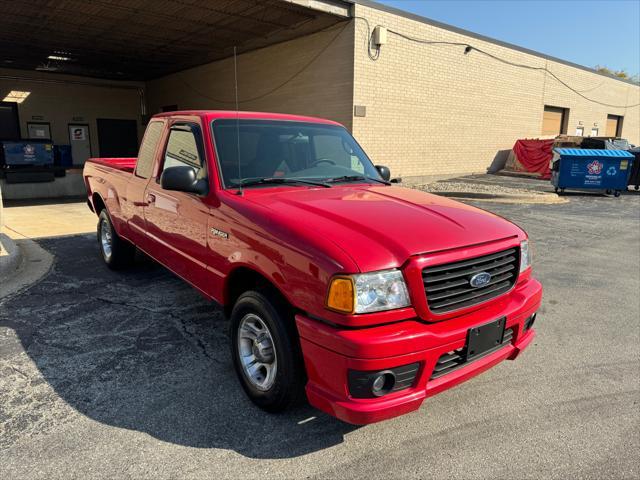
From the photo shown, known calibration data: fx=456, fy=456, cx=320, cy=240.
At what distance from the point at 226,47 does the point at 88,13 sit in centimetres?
513

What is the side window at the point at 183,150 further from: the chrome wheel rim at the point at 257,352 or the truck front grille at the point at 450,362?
the truck front grille at the point at 450,362

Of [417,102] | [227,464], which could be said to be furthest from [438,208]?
[417,102]

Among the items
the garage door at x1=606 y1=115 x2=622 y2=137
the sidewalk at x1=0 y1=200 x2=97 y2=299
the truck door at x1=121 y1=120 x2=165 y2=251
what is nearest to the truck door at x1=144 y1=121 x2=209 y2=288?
the truck door at x1=121 y1=120 x2=165 y2=251

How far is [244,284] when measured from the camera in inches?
129

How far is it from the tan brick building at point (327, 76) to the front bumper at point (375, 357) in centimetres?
1189

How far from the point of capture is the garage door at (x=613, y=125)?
29.0 metres

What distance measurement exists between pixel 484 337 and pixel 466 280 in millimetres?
360

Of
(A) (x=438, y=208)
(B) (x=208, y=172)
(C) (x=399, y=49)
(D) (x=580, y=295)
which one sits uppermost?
(C) (x=399, y=49)

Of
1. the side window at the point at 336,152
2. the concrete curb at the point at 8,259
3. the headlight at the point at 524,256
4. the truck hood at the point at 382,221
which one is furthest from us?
the concrete curb at the point at 8,259

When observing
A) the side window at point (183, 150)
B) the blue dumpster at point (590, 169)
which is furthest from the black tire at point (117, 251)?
the blue dumpster at point (590, 169)

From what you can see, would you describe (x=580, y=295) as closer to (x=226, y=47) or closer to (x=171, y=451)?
(x=171, y=451)

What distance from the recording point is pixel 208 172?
350 centimetres

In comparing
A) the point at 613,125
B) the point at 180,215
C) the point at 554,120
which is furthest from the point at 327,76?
the point at 613,125

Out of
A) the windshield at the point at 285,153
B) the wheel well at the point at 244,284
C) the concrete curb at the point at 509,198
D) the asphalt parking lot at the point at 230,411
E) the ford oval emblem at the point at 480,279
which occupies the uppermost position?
the windshield at the point at 285,153
